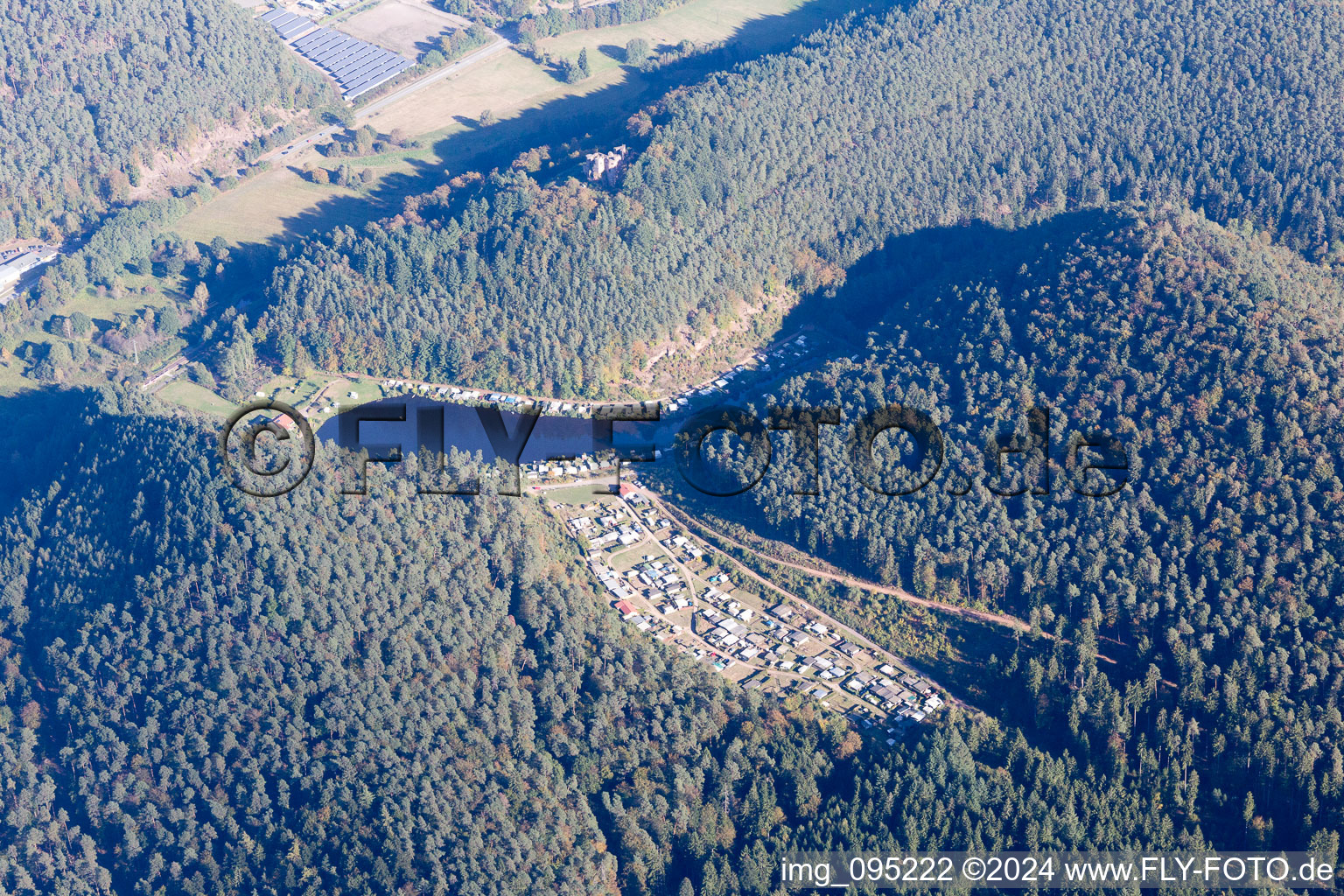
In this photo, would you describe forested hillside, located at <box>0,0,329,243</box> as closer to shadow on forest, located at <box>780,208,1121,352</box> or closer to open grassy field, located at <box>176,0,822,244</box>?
open grassy field, located at <box>176,0,822,244</box>

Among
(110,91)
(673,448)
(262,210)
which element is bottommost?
(673,448)

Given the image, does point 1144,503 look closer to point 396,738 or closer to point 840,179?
point 396,738

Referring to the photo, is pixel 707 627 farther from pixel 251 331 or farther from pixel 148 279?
pixel 148 279

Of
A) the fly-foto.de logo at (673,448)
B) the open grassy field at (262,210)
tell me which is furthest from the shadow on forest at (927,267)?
the open grassy field at (262,210)

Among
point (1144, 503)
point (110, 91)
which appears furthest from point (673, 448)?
point (110, 91)

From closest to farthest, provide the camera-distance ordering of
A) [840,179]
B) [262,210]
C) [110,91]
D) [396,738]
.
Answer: [396,738], [840,179], [262,210], [110,91]

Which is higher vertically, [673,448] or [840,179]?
[840,179]

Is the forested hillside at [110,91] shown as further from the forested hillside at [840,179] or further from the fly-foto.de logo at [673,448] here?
the fly-foto.de logo at [673,448]
